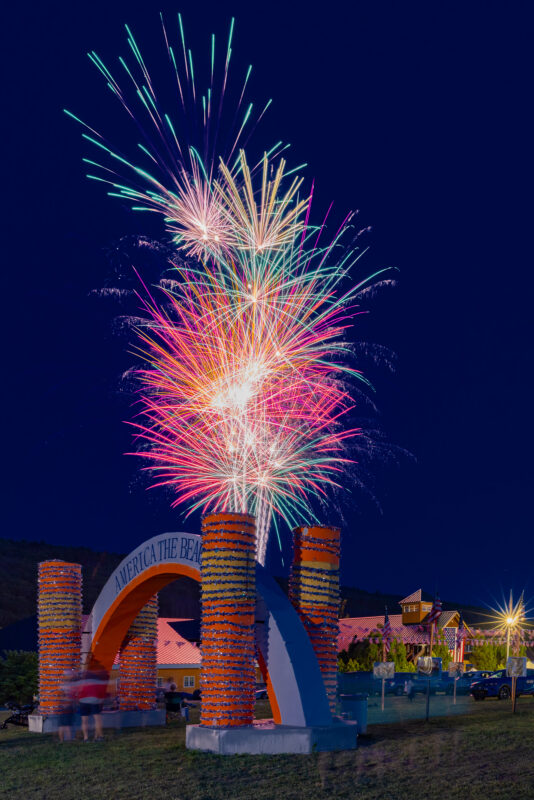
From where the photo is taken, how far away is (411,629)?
55.3 meters

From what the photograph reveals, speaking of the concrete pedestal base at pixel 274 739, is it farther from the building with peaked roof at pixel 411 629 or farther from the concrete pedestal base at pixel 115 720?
the building with peaked roof at pixel 411 629

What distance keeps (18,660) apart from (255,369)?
24.9m

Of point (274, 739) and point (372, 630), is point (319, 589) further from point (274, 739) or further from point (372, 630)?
point (372, 630)

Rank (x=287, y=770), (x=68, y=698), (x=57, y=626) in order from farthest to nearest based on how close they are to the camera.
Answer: (x=57, y=626) < (x=68, y=698) < (x=287, y=770)

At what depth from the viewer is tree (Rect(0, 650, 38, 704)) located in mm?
37562

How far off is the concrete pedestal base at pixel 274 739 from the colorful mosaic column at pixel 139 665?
7.83 meters

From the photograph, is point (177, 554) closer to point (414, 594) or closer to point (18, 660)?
point (18, 660)

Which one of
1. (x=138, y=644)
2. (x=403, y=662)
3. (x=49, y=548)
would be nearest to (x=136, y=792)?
(x=138, y=644)

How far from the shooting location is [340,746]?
15492 millimetres

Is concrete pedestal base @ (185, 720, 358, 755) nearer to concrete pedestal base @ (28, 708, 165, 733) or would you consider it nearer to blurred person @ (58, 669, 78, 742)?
blurred person @ (58, 669, 78, 742)

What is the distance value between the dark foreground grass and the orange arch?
352 cm

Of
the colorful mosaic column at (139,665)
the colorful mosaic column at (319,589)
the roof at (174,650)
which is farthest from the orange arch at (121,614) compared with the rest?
the roof at (174,650)

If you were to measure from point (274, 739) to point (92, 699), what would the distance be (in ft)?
21.6

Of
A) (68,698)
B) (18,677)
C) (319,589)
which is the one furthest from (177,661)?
(319,589)
